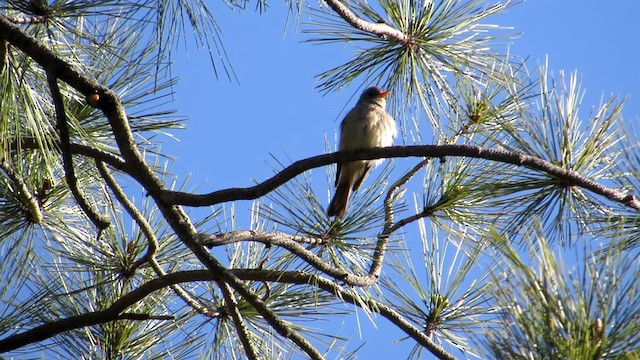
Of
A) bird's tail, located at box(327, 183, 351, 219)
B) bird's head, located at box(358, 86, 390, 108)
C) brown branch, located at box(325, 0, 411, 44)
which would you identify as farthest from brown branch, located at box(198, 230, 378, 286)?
bird's head, located at box(358, 86, 390, 108)

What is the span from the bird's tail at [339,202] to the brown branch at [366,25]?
1.82 feet

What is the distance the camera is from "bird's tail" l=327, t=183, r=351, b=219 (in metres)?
2.74

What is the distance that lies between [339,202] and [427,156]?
105 centimetres

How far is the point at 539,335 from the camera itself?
4.55 ft

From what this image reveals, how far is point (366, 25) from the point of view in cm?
250

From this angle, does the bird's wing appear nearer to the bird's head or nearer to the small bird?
the small bird

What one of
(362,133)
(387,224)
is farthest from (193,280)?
(362,133)

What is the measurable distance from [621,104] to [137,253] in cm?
161

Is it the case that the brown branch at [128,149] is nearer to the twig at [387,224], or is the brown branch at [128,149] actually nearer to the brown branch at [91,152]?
the brown branch at [91,152]

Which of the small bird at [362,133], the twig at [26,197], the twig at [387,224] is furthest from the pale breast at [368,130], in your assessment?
the twig at [26,197]

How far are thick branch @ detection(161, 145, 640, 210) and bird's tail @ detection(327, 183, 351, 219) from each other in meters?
0.55

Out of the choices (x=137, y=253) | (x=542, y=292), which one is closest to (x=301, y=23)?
(x=137, y=253)

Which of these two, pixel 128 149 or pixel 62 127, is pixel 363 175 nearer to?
pixel 128 149

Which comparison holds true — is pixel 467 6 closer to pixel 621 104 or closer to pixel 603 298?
pixel 621 104
